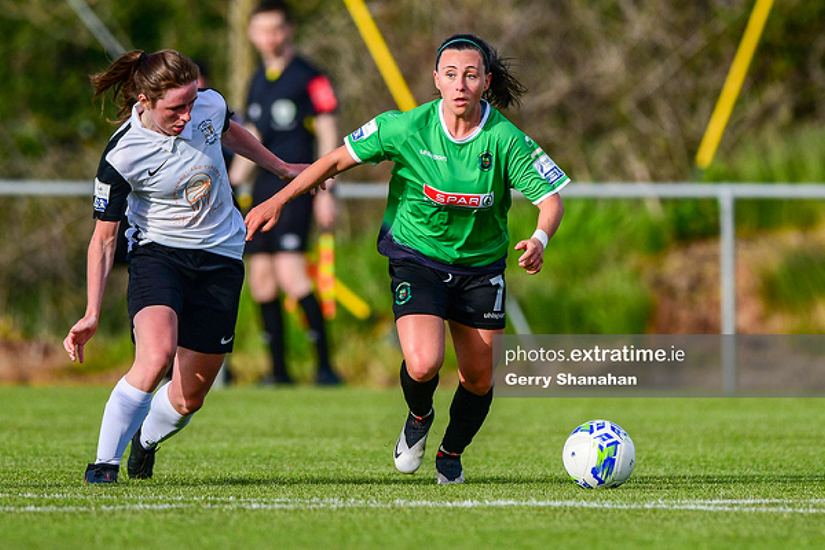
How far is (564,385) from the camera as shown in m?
11.1

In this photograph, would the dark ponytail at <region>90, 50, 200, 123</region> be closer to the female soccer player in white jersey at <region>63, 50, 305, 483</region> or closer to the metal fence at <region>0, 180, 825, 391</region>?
the female soccer player in white jersey at <region>63, 50, 305, 483</region>

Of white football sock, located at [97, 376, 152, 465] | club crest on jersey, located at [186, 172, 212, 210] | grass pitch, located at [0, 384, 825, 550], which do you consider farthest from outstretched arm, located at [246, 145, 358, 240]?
grass pitch, located at [0, 384, 825, 550]

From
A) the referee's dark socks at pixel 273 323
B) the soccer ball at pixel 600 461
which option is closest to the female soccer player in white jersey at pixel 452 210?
the soccer ball at pixel 600 461

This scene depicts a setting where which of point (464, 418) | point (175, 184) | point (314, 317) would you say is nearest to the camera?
point (175, 184)

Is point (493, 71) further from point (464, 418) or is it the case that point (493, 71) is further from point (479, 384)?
point (464, 418)

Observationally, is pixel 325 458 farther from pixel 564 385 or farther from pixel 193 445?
pixel 564 385

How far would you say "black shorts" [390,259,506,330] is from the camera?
5.54 meters

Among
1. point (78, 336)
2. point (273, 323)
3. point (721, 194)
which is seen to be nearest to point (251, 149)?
point (78, 336)

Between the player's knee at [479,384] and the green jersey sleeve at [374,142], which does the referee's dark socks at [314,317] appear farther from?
the green jersey sleeve at [374,142]

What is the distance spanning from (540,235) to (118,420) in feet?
6.06

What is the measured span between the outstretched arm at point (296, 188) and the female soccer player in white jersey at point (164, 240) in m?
0.32

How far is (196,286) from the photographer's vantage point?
552 centimetres

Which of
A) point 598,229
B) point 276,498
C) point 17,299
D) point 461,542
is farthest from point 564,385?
point 461,542

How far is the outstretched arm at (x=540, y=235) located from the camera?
4988mm
